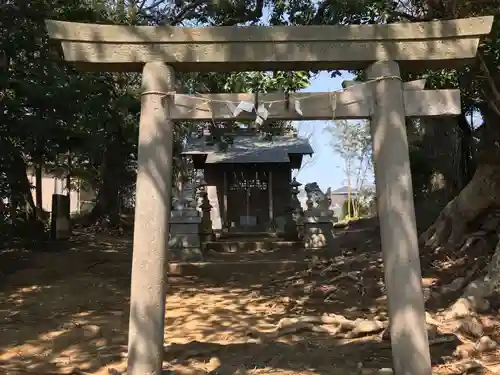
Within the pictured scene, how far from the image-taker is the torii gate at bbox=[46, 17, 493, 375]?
4177mm

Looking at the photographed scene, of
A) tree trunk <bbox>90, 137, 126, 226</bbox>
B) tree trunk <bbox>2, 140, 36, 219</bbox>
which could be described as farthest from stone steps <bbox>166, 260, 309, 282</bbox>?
tree trunk <bbox>90, 137, 126, 226</bbox>

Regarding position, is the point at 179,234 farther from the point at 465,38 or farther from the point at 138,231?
the point at 465,38

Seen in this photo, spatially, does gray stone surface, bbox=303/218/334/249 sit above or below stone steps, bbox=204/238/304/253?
above

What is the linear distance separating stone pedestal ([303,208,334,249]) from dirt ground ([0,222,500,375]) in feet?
3.11

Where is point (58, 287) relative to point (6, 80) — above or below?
below

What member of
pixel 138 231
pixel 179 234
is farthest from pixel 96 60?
pixel 179 234

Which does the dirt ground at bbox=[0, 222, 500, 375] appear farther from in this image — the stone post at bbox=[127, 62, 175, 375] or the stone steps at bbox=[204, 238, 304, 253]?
the stone steps at bbox=[204, 238, 304, 253]

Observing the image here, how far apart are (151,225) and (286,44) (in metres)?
1.93

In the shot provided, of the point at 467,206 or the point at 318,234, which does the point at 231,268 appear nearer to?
the point at 318,234

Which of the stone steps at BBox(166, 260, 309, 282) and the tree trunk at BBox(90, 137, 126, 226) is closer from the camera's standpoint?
the stone steps at BBox(166, 260, 309, 282)

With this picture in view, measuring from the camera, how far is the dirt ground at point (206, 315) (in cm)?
490

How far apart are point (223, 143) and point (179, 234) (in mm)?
7879

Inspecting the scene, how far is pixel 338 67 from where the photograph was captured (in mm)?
4504

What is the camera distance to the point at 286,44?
14.2 feet
